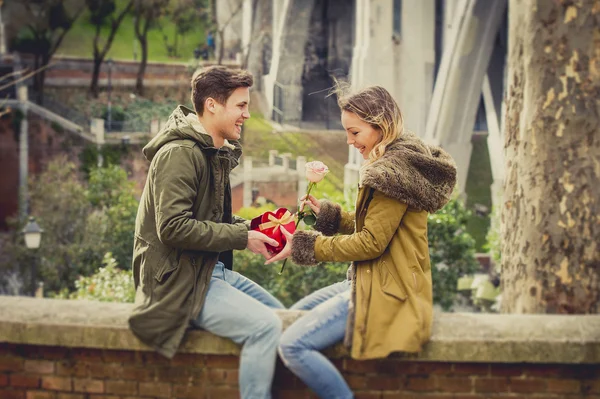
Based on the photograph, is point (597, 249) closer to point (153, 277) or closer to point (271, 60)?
point (153, 277)

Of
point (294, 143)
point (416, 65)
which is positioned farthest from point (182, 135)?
point (416, 65)

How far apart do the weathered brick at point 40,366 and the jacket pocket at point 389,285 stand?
1.38m

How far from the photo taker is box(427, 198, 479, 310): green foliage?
13.2m

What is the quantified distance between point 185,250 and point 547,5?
2.48 metres

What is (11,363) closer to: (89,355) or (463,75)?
(89,355)

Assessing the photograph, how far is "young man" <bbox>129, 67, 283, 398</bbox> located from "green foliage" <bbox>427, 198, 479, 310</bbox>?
9.71m

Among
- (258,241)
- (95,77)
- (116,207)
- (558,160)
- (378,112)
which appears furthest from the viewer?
(95,77)

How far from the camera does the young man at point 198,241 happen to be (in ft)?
10.5

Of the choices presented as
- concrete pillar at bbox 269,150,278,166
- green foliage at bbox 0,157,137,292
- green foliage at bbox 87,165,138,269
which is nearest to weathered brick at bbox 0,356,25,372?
green foliage at bbox 87,165,138,269

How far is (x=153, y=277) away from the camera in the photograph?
327cm

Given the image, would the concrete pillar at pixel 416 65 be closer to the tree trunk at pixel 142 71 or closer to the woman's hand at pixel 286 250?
the tree trunk at pixel 142 71

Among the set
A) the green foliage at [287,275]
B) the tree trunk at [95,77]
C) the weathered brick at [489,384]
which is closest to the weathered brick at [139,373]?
the weathered brick at [489,384]

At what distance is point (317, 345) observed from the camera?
3256 mm

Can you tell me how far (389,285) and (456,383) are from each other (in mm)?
524
